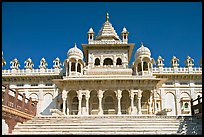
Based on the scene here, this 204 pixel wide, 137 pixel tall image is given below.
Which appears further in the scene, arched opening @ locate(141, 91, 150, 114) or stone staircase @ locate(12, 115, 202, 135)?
arched opening @ locate(141, 91, 150, 114)

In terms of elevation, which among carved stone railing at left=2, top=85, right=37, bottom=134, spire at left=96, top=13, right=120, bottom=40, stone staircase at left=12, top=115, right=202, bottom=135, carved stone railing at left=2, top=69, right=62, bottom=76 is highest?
spire at left=96, top=13, right=120, bottom=40

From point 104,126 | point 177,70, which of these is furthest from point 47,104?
point 104,126

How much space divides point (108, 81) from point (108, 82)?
5.9 inches

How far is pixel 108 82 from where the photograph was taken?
2656cm

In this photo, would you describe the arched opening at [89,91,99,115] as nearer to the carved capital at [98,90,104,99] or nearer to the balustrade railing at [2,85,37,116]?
the carved capital at [98,90,104,99]

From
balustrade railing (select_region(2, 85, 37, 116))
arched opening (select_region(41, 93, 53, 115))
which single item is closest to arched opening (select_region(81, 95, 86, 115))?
arched opening (select_region(41, 93, 53, 115))

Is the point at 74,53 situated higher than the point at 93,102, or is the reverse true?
the point at 74,53

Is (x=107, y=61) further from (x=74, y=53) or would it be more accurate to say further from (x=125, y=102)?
(x=125, y=102)

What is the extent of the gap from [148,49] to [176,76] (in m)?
7.71

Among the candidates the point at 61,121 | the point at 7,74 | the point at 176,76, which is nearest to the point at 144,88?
the point at 176,76

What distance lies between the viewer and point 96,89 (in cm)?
2662

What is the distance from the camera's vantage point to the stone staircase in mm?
14891

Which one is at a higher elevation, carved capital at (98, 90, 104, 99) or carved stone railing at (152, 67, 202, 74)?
carved stone railing at (152, 67, 202, 74)

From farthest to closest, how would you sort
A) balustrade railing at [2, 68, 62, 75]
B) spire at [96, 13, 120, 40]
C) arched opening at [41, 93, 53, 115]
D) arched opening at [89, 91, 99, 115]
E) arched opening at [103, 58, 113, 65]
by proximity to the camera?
balustrade railing at [2, 68, 62, 75], spire at [96, 13, 120, 40], arched opening at [41, 93, 53, 115], arched opening at [103, 58, 113, 65], arched opening at [89, 91, 99, 115]
